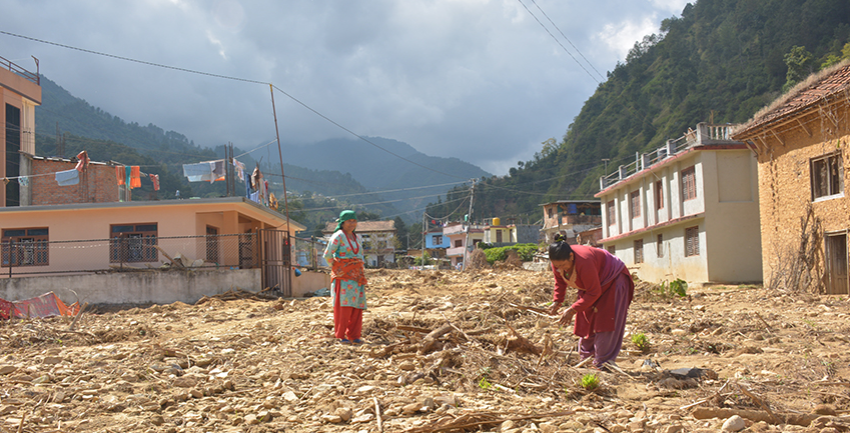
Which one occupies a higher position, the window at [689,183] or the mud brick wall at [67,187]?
the mud brick wall at [67,187]

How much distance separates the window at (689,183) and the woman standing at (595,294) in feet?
56.2

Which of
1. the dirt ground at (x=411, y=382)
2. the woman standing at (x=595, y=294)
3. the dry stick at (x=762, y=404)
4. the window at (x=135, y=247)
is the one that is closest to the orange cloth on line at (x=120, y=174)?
the window at (x=135, y=247)

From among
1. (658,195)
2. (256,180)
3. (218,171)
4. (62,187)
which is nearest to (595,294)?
(256,180)

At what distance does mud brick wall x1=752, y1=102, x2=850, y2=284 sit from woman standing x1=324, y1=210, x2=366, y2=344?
11.4 meters

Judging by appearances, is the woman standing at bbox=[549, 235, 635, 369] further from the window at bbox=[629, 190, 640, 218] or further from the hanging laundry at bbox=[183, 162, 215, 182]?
the window at bbox=[629, 190, 640, 218]

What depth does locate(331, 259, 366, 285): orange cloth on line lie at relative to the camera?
661 cm

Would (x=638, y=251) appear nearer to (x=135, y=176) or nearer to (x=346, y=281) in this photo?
(x=135, y=176)

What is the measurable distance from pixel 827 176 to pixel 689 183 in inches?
298

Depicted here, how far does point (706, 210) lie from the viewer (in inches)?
750

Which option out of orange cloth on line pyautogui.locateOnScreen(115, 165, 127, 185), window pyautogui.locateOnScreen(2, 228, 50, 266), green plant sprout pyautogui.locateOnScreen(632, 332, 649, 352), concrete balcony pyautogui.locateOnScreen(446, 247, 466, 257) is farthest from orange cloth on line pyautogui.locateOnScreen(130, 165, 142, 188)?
concrete balcony pyautogui.locateOnScreen(446, 247, 466, 257)

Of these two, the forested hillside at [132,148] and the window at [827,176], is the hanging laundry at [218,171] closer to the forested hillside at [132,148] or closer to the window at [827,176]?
the forested hillside at [132,148]

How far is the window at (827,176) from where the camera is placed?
1262 centimetres

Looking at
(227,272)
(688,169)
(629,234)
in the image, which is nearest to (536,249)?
(629,234)

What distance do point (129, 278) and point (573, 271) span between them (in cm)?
1343
